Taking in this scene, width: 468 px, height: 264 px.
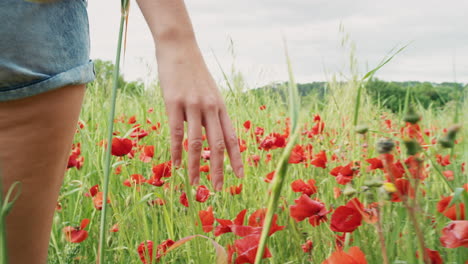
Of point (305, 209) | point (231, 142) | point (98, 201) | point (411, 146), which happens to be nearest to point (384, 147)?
A: point (411, 146)

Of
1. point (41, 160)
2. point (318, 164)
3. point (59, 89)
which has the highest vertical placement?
point (59, 89)

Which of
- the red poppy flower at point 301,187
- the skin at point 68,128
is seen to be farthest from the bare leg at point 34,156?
the red poppy flower at point 301,187

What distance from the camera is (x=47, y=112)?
79 cm

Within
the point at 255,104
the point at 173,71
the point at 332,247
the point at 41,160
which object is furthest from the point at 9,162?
the point at 255,104

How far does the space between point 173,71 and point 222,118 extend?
0.09 m

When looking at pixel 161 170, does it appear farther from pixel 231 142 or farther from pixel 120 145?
pixel 231 142

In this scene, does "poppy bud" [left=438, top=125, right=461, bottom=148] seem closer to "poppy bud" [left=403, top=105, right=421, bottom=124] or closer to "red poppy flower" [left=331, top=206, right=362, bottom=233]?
"poppy bud" [left=403, top=105, right=421, bottom=124]

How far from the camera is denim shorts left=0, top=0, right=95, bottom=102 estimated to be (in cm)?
73

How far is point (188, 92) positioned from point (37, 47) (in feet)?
1.14

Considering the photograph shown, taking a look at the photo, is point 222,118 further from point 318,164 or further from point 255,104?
point 255,104

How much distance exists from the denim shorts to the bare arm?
10.0 inches

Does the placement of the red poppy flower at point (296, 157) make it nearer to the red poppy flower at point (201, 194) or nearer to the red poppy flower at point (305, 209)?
the red poppy flower at point (201, 194)

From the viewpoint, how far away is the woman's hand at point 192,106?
56 cm

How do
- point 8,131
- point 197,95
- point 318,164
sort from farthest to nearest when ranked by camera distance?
point 318,164
point 8,131
point 197,95
